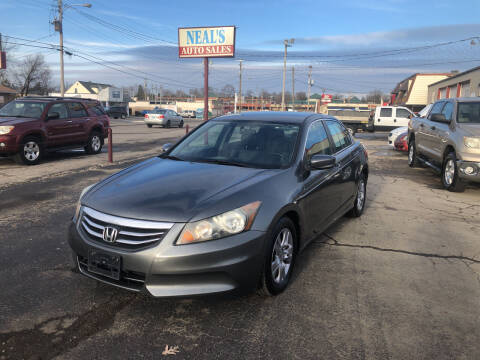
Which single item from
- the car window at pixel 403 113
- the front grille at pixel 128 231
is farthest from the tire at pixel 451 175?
the car window at pixel 403 113

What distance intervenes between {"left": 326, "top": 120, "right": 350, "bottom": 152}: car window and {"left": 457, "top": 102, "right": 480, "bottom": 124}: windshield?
3827 mm

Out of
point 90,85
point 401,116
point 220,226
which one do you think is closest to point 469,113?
point 220,226

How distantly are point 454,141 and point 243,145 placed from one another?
5.61 m

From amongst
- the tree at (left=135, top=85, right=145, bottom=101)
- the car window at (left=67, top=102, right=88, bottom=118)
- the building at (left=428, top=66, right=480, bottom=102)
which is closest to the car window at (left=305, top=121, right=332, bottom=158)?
the car window at (left=67, top=102, right=88, bottom=118)

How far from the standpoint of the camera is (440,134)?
8.74 meters

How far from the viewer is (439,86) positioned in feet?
115

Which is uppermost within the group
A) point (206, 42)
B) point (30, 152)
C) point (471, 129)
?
point (206, 42)

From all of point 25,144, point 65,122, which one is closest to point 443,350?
point 25,144

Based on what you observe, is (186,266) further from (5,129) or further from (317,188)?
(5,129)

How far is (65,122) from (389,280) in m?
10.3

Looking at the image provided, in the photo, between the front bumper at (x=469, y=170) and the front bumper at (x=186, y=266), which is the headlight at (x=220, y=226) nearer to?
the front bumper at (x=186, y=266)

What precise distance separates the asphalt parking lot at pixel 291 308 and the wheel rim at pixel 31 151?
213 inches

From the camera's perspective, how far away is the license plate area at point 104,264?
9.23 feet

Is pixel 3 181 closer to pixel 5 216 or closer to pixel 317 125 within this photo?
pixel 5 216
